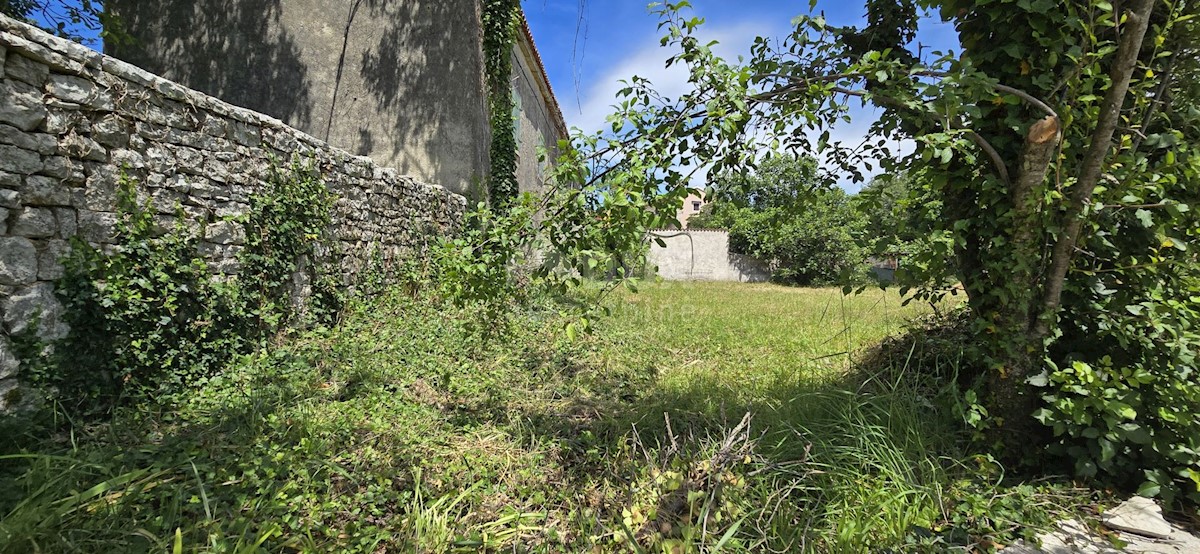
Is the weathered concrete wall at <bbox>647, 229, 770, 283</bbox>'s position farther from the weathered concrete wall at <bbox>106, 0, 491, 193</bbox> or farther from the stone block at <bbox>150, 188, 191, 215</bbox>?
the stone block at <bbox>150, 188, 191, 215</bbox>

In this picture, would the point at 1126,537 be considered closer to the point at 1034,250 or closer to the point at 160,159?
the point at 1034,250

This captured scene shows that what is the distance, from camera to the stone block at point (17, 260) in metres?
2.70

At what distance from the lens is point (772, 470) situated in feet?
8.75

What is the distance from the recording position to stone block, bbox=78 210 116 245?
10.1 ft

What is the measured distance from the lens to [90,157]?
311 cm

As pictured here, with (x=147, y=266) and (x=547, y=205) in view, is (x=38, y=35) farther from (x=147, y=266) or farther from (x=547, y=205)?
(x=547, y=205)

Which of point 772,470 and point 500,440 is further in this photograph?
point 500,440

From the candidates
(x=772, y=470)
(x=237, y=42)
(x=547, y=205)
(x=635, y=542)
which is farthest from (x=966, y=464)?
(x=237, y=42)

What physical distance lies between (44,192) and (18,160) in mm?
194

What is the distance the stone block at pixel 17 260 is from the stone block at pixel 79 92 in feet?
2.80

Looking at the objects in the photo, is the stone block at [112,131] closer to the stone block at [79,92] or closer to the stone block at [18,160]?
the stone block at [79,92]

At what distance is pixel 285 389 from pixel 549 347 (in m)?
2.36

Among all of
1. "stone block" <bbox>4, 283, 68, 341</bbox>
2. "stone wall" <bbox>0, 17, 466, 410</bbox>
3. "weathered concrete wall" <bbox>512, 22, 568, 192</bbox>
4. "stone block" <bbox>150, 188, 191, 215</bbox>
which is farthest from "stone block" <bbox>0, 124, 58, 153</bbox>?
"weathered concrete wall" <bbox>512, 22, 568, 192</bbox>

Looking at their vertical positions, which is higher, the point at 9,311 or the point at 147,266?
the point at 147,266
